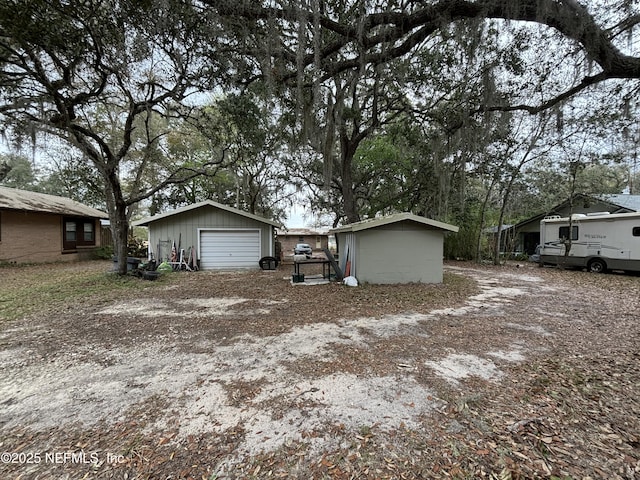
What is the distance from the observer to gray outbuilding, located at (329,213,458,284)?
7770mm

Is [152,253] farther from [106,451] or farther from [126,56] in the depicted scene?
[106,451]

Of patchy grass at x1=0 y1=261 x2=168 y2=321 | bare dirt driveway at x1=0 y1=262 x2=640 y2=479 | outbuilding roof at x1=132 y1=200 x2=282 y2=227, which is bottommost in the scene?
bare dirt driveway at x1=0 y1=262 x2=640 y2=479

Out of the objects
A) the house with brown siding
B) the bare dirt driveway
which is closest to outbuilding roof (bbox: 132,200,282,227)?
the house with brown siding

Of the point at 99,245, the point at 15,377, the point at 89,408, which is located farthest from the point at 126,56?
the point at 99,245

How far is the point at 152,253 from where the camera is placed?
10875 millimetres

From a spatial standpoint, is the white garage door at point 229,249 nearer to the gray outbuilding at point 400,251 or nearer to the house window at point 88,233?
the gray outbuilding at point 400,251

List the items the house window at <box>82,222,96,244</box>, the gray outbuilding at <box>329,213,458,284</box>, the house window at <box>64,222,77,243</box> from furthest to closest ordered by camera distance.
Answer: the house window at <box>82,222,96,244</box> < the house window at <box>64,222,77,243</box> < the gray outbuilding at <box>329,213,458,284</box>

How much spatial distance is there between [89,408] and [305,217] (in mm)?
19145

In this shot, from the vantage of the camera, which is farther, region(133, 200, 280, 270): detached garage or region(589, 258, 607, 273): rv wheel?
region(133, 200, 280, 270): detached garage

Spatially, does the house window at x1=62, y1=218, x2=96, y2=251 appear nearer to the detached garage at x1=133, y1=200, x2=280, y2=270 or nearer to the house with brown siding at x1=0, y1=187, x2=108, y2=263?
the house with brown siding at x1=0, y1=187, x2=108, y2=263

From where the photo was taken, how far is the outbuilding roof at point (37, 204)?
1126 centimetres

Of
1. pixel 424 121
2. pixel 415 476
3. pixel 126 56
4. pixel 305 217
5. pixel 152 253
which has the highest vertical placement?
pixel 424 121

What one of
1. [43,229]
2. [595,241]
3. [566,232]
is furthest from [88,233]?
[595,241]

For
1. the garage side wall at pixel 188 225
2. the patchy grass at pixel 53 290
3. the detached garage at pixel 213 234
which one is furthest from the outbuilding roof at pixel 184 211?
the patchy grass at pixel 53 290
